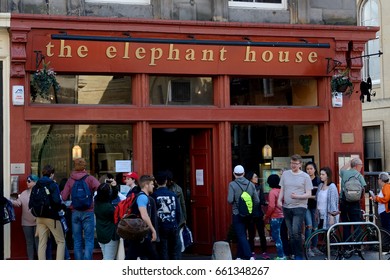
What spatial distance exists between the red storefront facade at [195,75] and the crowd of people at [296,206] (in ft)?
3.18

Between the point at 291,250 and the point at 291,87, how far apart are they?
3752 millimetres

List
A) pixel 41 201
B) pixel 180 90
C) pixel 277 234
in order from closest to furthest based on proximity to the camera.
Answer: pixel 41 201 → pixel 277 234 → pixel 180 90

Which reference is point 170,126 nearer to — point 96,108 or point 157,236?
point 96,108

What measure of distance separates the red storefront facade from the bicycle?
1.89 metres

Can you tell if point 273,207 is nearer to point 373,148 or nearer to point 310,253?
point 310,253

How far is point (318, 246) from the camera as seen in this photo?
16234 mm

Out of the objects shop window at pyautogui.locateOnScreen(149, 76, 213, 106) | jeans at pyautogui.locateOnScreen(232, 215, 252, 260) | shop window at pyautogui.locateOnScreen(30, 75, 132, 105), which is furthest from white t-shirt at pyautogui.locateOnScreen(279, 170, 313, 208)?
shop window at pyautogui.locateOnScreen(30, 75, 132, 105)

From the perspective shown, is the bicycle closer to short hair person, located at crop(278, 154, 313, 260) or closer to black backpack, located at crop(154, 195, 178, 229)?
short hair person, located at crop(278, 154, 313, 260)

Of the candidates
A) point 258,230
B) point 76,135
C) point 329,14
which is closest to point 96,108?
point 76,135

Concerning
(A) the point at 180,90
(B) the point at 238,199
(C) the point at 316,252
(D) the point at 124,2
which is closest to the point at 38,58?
(D) the point at 124,2

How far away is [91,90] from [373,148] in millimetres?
18097

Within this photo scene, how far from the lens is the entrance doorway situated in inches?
662

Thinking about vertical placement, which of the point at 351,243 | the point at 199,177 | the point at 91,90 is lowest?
the point at 351,243
